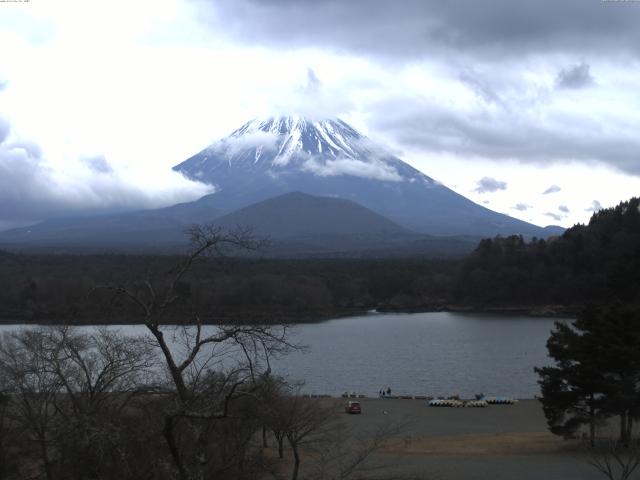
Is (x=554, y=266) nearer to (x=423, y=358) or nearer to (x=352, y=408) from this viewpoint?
(x=423, y=358)

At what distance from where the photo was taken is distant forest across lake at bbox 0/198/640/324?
57906mm

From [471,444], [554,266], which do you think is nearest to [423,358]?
[471,444]

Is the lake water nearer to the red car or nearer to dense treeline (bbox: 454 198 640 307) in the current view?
the red car

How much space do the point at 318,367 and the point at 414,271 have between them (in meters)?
45.6

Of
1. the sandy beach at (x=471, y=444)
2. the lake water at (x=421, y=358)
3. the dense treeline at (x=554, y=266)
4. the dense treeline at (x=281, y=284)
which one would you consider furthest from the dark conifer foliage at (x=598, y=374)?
the dense treeline at (x=554, y=266)

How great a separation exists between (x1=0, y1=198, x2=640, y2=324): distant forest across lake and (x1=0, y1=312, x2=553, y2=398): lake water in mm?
8793

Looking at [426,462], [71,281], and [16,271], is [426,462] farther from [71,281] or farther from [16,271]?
[16,271]

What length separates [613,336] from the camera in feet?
51.8

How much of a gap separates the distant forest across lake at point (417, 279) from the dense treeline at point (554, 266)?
9cm

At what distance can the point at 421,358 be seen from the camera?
36531 millimetres

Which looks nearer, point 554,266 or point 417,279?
point 554,266

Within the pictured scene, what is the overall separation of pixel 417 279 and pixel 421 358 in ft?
126

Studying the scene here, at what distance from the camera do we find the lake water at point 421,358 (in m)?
29.6

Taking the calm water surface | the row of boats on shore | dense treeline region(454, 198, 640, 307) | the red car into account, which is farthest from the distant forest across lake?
the red car
